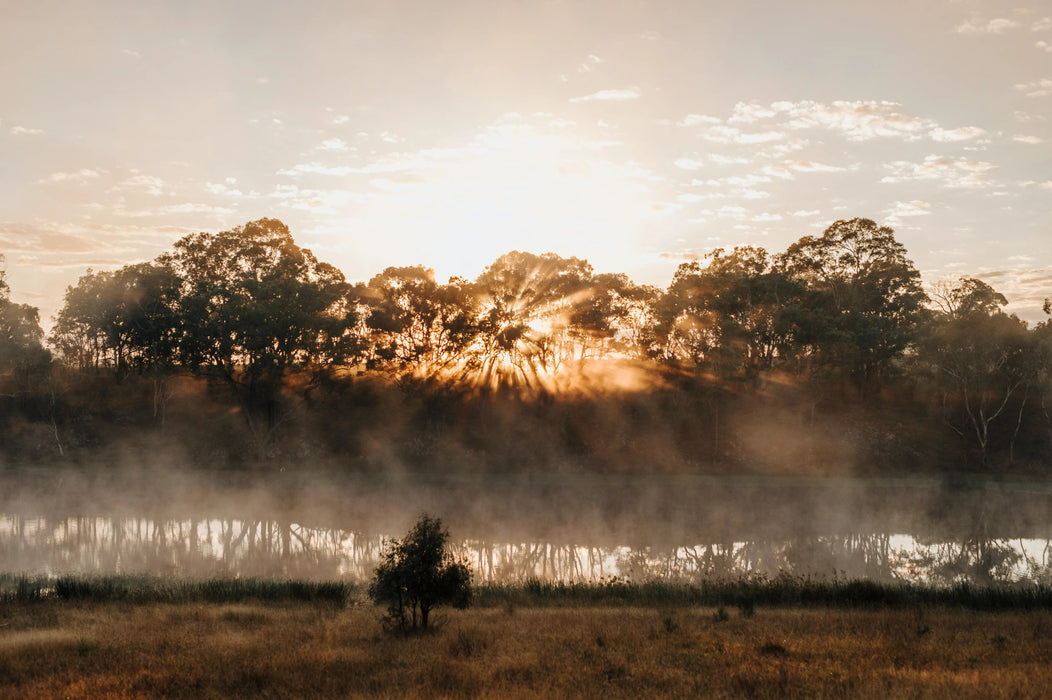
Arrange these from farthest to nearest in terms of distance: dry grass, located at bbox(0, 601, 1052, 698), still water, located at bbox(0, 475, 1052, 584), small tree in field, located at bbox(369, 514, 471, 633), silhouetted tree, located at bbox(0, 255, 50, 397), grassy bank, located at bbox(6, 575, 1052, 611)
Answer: silhouetted tree, located at bbox(0, 255, 50, 397), still water, located at bbox(0, 475, 1052, 584), grassy bank, located at bbox(6, 575, 1052, 611), small tree in field, located at bbox(369, 514, 471, 633), dry grass, located at bbox(0, 601, 1052, 698)

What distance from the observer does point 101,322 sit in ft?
241

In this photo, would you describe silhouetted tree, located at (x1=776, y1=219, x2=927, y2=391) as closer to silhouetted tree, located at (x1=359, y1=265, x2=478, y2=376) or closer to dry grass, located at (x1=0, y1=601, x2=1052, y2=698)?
silhouetted tree, located at (x1=359, y1=265, x2=478, y2=376)

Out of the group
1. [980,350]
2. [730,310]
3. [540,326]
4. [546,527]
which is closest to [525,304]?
[540,326]

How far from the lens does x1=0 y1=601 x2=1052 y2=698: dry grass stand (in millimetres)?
13344

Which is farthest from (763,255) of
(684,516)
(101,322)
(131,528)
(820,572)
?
(101,322)

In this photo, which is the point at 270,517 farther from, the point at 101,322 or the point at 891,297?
the point at 891,297

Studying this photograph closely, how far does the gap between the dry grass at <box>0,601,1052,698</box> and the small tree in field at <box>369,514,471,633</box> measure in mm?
723

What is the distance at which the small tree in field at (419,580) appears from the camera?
18.4m

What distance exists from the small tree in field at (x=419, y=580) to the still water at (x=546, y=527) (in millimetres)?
10745

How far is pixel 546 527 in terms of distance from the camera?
4216 cm

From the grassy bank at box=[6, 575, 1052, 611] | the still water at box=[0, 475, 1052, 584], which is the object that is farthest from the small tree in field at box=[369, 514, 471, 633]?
the still water at box=[0, 475, 1052, 584]

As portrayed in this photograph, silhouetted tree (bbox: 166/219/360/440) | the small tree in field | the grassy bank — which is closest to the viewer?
the small tree in field

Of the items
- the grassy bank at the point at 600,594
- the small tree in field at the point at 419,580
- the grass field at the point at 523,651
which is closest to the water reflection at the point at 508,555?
the grassy bank at the point at 600,594

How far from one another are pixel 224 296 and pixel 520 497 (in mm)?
34213
